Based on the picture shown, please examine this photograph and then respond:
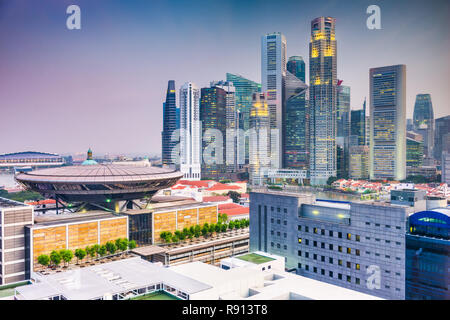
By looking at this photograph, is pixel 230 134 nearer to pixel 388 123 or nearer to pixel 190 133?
pixel 190 133

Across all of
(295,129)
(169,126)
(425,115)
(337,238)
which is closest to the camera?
(337,238)

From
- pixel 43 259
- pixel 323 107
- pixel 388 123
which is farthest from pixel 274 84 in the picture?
pixel 43 259

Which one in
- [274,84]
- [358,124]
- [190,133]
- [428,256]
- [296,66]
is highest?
[296,66]

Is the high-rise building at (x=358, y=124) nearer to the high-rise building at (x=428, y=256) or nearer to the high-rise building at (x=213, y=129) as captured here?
the high-rise building at (x=213, y=129)

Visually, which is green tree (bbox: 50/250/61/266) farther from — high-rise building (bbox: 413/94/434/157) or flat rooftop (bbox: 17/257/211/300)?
high-rise building (bbox: 413/94/434/157)

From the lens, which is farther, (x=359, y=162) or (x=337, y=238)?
(x=359, y=162)

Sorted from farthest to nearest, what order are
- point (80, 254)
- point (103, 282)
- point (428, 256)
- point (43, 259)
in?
1. point (80, 254)
2. point (43, 259)
3. point (428, 256)
4. point (103, 282)
